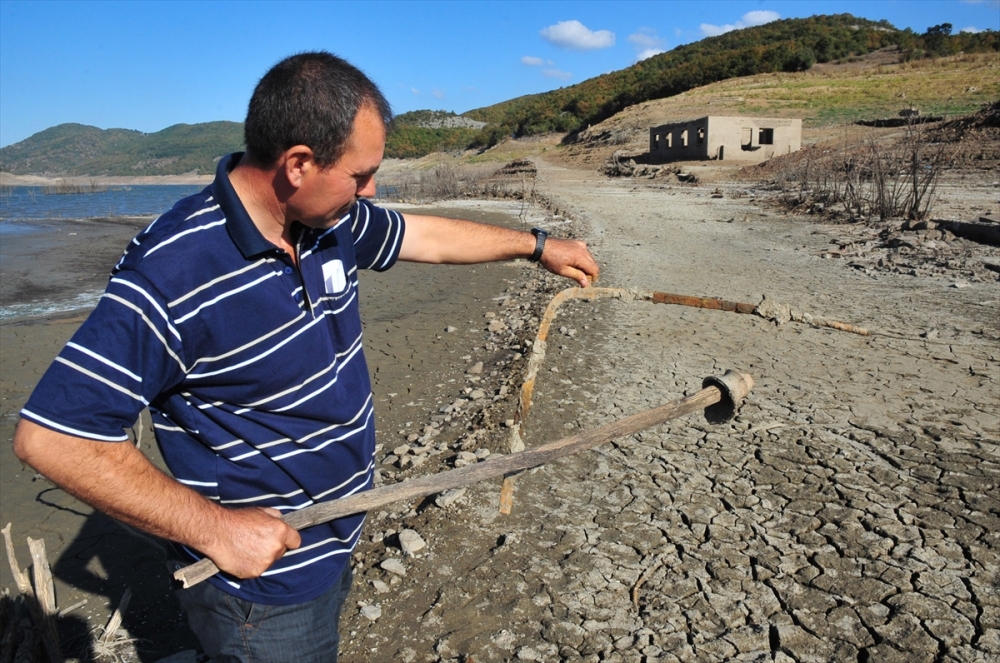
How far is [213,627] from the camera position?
1.60 metres

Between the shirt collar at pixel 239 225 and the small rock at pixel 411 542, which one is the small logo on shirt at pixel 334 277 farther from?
the small rock at pixel 411 542

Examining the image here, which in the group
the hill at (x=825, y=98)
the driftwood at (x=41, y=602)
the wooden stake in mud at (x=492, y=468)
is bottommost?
the driftwood at (x=41, y=602)

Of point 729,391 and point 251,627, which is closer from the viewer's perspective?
point 251,627

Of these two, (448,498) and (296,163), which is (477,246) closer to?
(296,163)

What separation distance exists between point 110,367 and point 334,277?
594 millimetres

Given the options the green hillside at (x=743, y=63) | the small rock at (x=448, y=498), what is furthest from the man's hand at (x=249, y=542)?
the green hillside at (x=743, y=63)

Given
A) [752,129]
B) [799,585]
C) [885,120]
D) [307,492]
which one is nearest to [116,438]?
[307,492]

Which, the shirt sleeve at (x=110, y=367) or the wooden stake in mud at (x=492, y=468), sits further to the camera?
the wooden stake in mud at (x=492, y=468)

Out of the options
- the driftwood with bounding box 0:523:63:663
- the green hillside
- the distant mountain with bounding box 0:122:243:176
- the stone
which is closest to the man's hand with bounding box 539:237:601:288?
the stone

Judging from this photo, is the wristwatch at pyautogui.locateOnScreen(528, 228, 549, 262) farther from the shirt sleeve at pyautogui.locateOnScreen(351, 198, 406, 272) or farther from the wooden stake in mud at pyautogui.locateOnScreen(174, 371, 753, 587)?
the wooden stake in mud at pyautogui.locateOnScreen(174, 371, 753, 587)

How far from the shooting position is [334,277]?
1721 mm

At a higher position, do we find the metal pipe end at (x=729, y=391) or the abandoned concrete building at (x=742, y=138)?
the abandoned concrete building at (x=742, y=138)

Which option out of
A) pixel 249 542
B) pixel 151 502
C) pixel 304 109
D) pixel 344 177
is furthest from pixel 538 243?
pixel 151 502

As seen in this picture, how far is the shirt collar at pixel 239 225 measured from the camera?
4.69 ft
